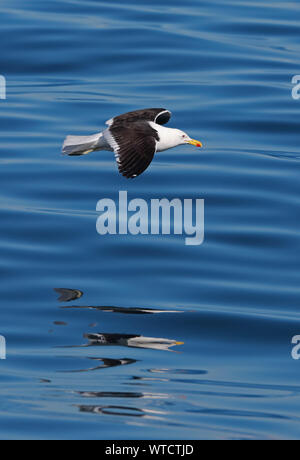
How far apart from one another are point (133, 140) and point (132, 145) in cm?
23

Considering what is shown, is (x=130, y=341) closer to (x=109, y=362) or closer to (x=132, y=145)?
Result: (x=109, y=362)

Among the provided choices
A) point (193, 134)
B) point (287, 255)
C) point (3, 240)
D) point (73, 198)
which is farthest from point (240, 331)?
point (193, 134)

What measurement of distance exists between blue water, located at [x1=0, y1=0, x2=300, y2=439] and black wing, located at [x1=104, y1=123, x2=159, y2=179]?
2.86m

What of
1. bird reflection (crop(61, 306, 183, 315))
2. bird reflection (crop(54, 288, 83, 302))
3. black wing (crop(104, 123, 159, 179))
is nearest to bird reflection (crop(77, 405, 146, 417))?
black wing (crop(104, 123, 159, 179))

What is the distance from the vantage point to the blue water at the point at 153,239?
Result: 1491 centimetres

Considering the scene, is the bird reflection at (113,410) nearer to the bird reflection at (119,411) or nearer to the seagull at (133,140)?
the bird reflection at (119,411)

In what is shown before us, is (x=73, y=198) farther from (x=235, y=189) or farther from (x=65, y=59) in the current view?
(x=65, y=59)

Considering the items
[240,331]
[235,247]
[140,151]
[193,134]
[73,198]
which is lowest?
[240,331]

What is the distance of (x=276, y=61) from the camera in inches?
1268

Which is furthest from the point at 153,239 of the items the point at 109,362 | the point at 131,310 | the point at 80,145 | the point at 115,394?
the point at 115,394

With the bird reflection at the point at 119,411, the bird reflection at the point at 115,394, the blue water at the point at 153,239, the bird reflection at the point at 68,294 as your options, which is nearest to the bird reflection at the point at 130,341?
the blue water at the point at 153,239

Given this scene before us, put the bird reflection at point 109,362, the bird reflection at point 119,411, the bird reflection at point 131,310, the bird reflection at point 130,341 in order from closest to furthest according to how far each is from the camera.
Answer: the bird reflection at point 119,411 < the bird reflection at point 109,362 < the bird reflection at point 130,341 < the bird reflection at point 131,310

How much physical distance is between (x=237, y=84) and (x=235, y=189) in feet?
21.6

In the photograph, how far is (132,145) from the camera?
15.4m
